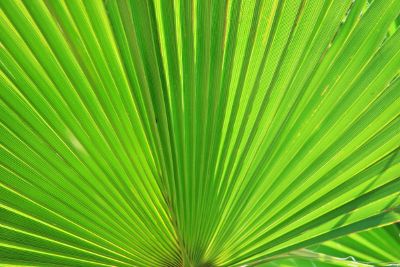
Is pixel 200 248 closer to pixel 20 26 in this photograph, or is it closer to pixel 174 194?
pixel 174 194

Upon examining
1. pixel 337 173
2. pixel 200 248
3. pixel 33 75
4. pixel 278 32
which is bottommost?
pixel 200 248

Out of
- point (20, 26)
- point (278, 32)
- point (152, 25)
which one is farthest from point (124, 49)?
point (278, 32)

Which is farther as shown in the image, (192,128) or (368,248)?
(368,248)

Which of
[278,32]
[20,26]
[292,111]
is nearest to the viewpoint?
[20,26]

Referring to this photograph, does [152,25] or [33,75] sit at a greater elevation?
[152,25]

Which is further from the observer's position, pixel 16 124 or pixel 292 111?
pixel 292 111

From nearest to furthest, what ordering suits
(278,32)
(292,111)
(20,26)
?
(20,26) → (278,32) → (292,111)

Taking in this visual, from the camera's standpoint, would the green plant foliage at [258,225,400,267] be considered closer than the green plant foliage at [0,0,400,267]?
No

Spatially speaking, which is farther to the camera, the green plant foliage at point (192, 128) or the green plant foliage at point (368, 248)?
the green plant foliage at point (368, 248)
